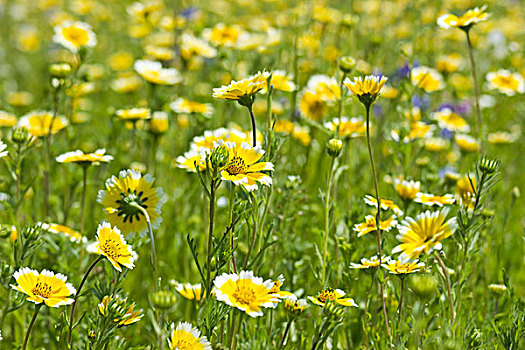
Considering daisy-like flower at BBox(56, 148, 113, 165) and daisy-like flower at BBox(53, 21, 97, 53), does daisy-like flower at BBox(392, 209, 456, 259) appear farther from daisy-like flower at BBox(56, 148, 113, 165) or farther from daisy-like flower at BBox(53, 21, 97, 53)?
daisy-like flower at BBox(53, 21, 97, 53)

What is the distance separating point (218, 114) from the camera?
396 centimetres

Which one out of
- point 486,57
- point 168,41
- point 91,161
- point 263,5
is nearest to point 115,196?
point 91,161

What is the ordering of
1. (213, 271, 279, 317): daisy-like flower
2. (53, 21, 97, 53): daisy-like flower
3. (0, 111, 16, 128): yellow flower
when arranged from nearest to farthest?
(213, 271, 279, 317): daisy-like flower < (0, 111, 16, 128): yellow flower < (53, 21, 97, 53): daisy-like flower

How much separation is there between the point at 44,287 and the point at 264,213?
66 centimetres

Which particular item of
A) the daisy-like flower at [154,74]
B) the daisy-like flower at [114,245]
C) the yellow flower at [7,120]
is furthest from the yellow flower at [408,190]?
the yellow flower at [7,120]

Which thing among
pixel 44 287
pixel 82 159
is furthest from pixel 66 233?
pixel 44 287

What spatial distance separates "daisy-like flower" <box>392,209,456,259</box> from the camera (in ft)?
4.28

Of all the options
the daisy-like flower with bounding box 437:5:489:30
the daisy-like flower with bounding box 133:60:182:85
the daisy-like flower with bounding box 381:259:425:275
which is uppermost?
the daisy-like flower with bounding box 437:5:489:30

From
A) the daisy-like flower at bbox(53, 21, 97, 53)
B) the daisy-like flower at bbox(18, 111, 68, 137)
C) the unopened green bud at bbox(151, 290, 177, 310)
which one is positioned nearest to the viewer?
the unopened green bud at bbox(151, 290, 177, 310)

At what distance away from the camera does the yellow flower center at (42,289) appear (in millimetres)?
1451

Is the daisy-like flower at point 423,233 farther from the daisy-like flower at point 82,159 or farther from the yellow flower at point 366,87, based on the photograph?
the daisy-like flower at point 82,159

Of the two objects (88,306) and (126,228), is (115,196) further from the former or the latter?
(88,306)

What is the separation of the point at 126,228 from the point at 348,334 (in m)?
0.98

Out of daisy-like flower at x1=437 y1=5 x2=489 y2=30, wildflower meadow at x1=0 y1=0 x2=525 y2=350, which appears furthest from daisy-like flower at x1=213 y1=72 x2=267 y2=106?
daisy-like flower at x1=437 y1=5 x2=489 y2=30
